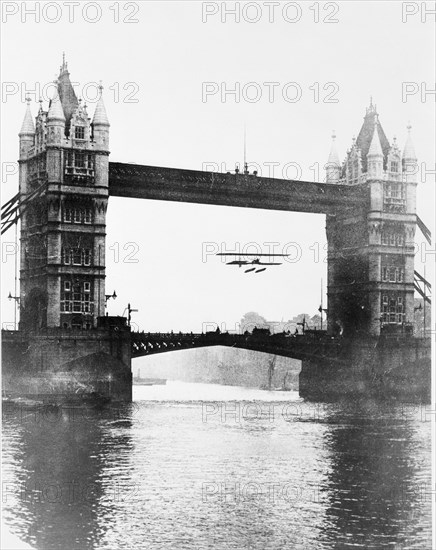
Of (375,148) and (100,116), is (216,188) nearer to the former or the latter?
(100,116)

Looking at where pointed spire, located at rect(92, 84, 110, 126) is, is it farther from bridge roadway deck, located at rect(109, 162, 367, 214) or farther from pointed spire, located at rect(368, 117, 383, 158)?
pointed spire, located at rect(368, 117, 383, 158)

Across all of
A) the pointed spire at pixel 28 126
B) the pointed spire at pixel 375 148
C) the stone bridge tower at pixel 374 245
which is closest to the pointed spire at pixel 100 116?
the pointed spire at pixel 28 126

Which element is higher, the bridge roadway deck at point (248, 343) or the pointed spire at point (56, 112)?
the pointed spire at point (56, 112)

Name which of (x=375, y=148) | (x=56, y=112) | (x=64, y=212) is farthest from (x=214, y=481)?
(x=375, y=148)

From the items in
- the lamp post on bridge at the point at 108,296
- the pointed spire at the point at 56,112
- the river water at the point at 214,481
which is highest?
the pointed spire at the point at 56,112

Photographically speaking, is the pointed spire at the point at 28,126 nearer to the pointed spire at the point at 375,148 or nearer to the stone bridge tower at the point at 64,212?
the stone bridge tower at the point at 64,212

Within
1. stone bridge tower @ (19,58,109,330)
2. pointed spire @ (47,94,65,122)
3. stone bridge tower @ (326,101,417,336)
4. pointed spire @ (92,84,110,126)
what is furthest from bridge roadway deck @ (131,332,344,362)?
pointed spire @ (47,94,65,122)

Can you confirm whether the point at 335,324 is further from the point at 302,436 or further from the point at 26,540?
the point at 26,540
